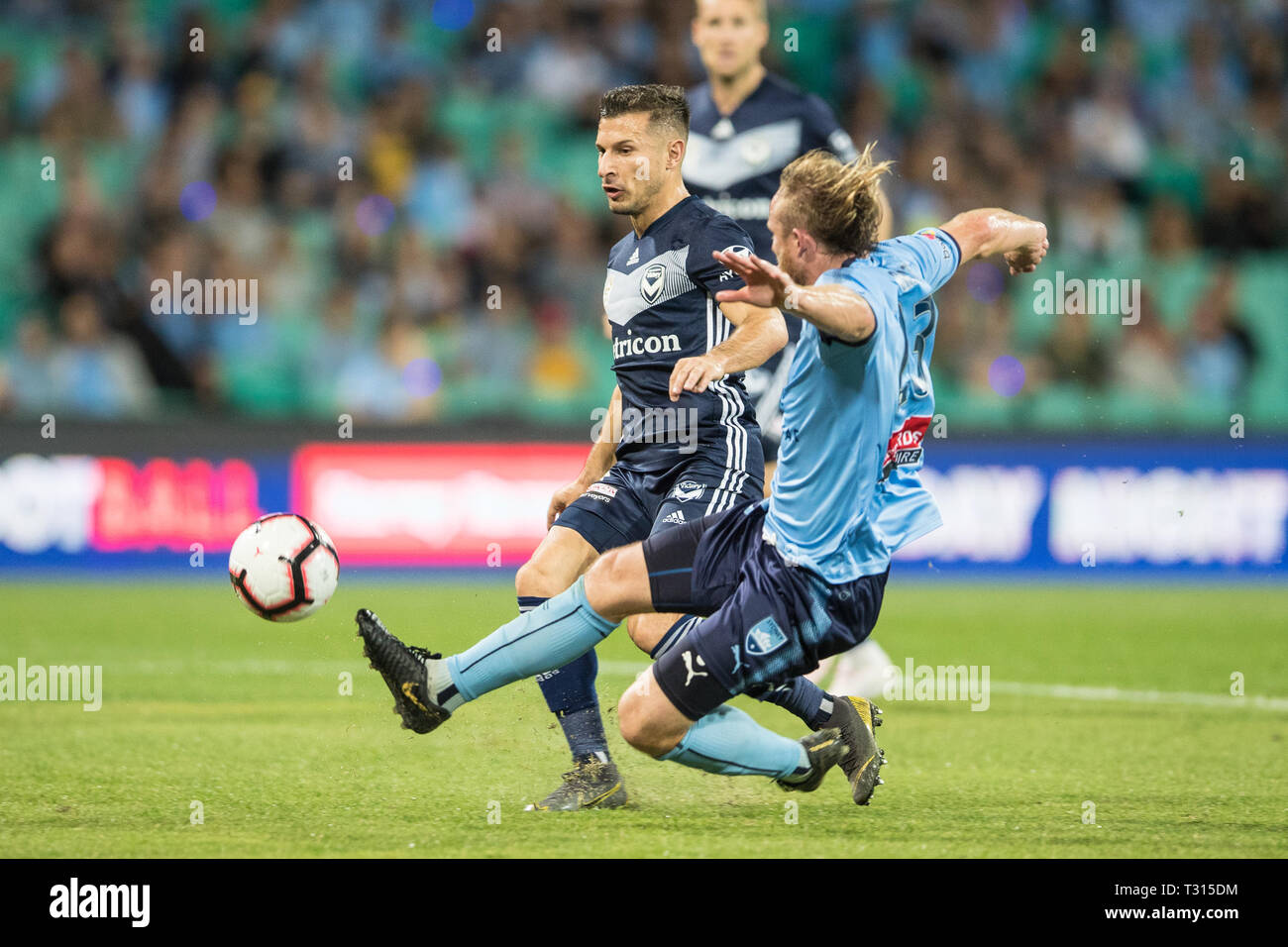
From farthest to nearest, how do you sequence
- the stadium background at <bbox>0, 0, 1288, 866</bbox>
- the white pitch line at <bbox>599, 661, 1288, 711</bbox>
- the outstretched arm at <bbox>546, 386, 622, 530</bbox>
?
the stadium background at <bbox>0, 0, 1288, 866</bbox> < the white pitch line at <bbox>599, 661, 1288, 711</bbox> < the outstretched arm at <bbox>546, 386, 622, 530</bbox>

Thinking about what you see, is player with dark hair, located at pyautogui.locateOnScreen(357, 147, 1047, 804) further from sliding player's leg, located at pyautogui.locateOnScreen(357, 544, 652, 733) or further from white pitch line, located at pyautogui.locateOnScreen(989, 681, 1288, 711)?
white pitch line, located at pyautogui.locateOnScreen(989, 681, 1288, 711)

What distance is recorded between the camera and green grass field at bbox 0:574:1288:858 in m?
4.54

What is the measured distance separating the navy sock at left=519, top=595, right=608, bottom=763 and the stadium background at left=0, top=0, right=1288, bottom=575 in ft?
21.8

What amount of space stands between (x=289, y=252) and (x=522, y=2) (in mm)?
3504

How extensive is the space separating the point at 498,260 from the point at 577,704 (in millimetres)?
8806

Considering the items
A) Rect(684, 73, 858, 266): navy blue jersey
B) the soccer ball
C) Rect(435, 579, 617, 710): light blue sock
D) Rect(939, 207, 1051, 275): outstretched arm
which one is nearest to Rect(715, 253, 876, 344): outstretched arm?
Rect(939, 207, 1051, 275): outstretched arm

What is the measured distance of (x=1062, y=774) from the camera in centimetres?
574

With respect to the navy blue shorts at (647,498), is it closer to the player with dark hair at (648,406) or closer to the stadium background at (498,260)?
the player with dark hair at (648,406)

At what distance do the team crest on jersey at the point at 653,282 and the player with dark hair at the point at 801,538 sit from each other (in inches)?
30.9

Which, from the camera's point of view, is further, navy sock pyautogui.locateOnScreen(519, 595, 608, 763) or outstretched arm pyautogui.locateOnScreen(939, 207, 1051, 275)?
navy sock pyautogui.locateOnScreen(519, 595, 608, 763)

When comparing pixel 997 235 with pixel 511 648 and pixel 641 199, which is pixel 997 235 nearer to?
pixel 641 199

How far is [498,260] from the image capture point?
44.6 ft

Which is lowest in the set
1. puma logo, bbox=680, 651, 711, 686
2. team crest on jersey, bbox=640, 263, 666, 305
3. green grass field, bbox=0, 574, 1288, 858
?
green grass field, bbox=0, 574, 1288, 858

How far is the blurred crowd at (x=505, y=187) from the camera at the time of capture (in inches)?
510
